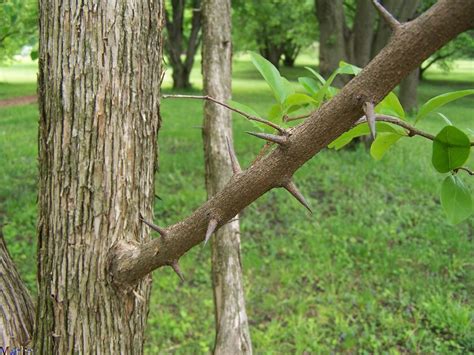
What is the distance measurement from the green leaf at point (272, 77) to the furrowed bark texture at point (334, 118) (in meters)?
0.19

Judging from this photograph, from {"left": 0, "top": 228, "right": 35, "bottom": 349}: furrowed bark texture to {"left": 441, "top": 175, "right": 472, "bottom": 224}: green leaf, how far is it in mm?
1099

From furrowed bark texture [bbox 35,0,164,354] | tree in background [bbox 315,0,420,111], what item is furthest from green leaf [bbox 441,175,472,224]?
tree in background [bbox 315,0,420,111]

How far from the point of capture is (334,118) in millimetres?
714

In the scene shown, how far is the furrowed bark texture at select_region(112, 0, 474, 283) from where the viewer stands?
1.97 feet

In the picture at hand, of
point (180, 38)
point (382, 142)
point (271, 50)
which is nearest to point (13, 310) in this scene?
point (382, 142)

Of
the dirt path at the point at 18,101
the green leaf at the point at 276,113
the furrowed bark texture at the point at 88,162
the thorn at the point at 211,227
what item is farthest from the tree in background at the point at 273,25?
the thorn at the point at 211,227

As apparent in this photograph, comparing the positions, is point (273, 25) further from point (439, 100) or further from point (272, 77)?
point (439, 100)

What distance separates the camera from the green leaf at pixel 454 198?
83cm

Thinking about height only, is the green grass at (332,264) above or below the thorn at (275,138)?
below

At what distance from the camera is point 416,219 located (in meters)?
6.17

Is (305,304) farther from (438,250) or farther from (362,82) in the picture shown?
(362,82)

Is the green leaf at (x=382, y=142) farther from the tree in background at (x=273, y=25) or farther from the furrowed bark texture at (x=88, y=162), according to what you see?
the tree in background at (x=273, y=25)

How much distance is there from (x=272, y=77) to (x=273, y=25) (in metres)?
25.4

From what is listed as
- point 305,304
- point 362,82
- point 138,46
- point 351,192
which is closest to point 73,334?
point 138,46
